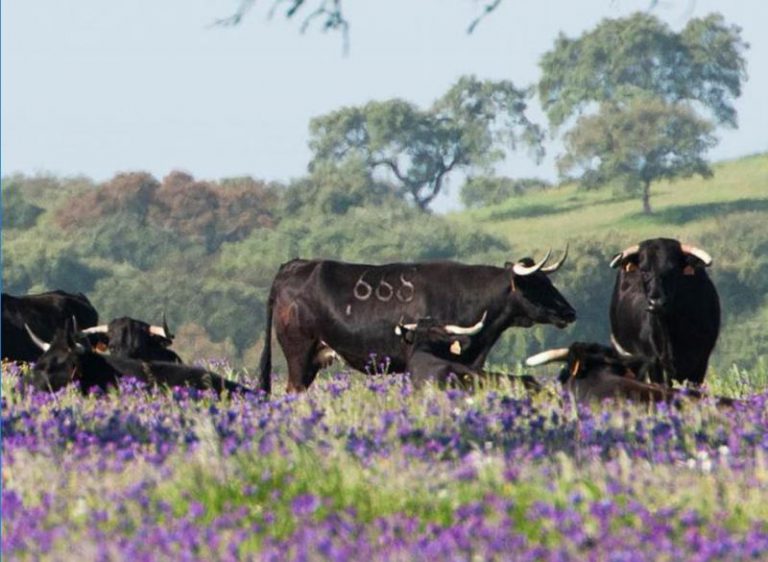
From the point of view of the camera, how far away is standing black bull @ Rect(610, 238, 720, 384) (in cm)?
1900

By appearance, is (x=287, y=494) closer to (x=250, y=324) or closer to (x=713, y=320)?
(x=713, y=320)

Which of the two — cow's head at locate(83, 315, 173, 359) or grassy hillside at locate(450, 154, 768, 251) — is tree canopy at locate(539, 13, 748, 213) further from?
cow's head at locate(83, 315, 173, 359)

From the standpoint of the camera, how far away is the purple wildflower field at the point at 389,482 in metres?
9.26

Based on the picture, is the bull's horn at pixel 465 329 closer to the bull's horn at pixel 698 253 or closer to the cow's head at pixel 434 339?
the cow's head at pixel 434 339

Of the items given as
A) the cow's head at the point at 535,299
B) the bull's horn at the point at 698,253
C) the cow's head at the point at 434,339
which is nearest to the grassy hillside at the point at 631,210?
the cow's head at the point at 535,299

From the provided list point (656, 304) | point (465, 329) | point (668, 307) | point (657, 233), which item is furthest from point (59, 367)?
point (657, 233)

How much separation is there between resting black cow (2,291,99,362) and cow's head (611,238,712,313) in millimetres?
6497

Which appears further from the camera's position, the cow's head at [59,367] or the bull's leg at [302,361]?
the bull's leg at [302,361]

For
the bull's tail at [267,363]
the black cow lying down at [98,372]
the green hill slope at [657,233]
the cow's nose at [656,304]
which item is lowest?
the green hill slope at [657,233]

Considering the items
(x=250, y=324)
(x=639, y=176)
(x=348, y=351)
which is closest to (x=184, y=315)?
(x=250, y=324)

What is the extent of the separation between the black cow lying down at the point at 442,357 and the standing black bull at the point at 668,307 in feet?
4.52

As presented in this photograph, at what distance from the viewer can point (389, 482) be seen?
415 inches

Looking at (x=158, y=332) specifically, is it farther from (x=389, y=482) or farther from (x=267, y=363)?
(x=389, y=482)

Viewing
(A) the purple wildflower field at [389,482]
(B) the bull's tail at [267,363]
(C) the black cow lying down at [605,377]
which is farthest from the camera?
(B) the bull's tail at [267,363]
